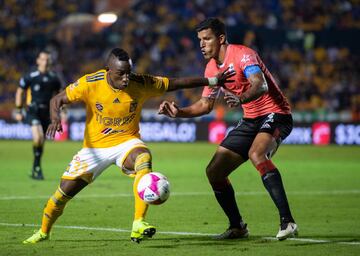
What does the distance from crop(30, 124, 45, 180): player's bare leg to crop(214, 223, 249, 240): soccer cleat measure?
8543mm

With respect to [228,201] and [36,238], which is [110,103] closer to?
[36,238]

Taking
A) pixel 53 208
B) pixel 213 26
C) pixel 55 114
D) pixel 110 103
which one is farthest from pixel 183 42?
pixel 55 114

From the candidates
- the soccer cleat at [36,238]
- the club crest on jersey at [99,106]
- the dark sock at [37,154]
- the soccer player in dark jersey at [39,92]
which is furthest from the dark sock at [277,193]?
the soccer player in dark jersey at [39,92]

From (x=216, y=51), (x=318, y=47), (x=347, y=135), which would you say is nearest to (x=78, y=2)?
(x=318, y=47)

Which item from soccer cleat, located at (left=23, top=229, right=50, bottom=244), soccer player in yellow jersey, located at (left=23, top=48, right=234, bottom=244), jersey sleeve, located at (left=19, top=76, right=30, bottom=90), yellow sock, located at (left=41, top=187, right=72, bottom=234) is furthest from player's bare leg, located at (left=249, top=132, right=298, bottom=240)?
jersey sleeve, located at (left=19, top=76, right=30, bottom=90)

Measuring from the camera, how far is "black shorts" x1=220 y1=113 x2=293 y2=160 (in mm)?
9383

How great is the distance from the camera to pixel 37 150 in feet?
57.1

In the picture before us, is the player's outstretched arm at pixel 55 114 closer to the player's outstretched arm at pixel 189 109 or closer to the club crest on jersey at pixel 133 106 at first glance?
the club crest on jersey at pixel 133 106

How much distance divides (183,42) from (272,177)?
27.3m

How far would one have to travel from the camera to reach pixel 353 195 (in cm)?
1472

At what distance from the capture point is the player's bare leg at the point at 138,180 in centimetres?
848

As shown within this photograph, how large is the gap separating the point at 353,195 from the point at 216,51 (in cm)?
611

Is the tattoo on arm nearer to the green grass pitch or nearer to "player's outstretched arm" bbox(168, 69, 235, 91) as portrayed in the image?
"player's outstretched arm" bbox(168, 69, 235, 91)

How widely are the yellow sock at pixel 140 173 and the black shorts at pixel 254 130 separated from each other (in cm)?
112
